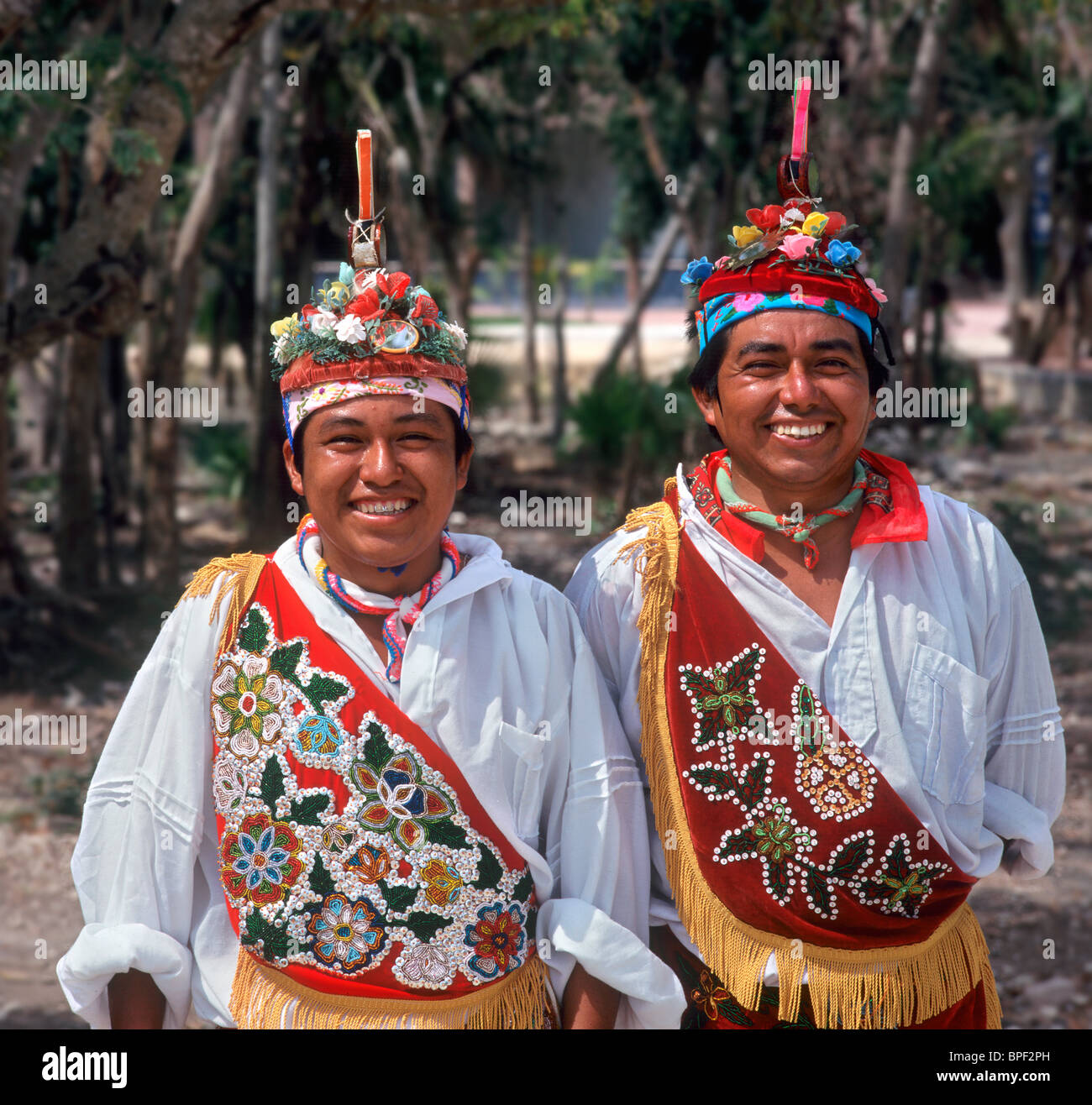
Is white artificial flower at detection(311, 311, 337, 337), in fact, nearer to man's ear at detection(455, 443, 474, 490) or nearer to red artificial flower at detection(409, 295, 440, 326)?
red artificial flower at detection(409, 295, 440, 326)

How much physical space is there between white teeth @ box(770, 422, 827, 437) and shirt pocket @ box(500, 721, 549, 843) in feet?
2.27

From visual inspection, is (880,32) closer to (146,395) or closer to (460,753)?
(146,395)

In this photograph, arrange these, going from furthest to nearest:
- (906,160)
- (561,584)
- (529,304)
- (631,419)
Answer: (529,304) → (631,419) → (906,160) → (561,584)

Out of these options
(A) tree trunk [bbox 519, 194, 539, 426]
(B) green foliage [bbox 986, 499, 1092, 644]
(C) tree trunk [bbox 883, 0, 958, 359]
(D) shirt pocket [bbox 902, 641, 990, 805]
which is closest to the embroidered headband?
(D) shirt pocket [bbox 902, 641, 990, 805]

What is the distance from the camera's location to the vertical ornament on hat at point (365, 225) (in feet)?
7.80

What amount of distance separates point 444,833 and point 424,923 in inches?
6.2

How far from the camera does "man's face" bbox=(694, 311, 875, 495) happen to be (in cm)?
247

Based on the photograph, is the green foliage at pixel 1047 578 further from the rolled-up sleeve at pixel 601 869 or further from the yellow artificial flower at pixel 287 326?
the yellow artificial flower at pixel 287 326

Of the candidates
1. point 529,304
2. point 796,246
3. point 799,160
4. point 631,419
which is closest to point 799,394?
point 796,246

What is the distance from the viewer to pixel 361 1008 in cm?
232

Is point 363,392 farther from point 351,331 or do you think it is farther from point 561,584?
point 561,584

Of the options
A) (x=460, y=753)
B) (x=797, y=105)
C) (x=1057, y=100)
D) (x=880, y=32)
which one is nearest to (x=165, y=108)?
(x=797, y=105)

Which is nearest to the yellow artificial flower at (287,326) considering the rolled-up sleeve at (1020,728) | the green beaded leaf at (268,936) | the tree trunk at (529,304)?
the green beaded leaf at (268,936)

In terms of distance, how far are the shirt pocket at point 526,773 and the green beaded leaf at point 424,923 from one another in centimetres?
20
